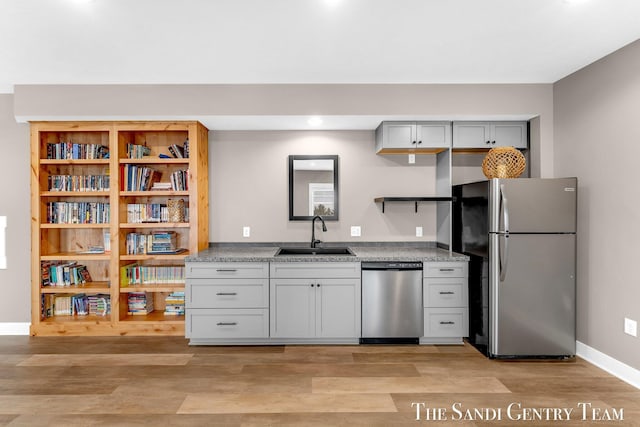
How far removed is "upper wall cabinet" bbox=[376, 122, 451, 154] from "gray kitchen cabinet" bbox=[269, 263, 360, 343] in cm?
131

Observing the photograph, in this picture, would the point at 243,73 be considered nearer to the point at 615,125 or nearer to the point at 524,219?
the point at 524,219

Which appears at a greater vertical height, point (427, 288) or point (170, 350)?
point (427, 288)

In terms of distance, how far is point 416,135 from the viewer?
368 cm

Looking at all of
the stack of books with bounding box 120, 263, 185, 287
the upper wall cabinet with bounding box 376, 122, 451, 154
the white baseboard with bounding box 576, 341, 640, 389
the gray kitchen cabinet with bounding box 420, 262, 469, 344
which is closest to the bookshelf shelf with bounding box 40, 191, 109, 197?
the stack of books with bounding box 120, 263, 185, 287

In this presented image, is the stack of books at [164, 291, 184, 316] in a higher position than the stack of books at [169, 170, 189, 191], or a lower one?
lower

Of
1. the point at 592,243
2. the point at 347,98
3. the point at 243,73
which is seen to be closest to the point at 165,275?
the point at 243,73

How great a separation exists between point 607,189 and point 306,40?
2641 millimetres

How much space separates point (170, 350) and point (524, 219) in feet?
11.0

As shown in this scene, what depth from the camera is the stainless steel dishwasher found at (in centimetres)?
344

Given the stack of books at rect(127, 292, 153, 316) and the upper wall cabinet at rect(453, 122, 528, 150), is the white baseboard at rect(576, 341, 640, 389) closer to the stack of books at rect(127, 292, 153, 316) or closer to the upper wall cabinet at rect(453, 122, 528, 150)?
the upper wall cabinet at rect(453, 122, 528, 150)

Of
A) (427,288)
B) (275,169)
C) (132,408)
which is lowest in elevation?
(132,408)

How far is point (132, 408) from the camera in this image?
94.7 inches

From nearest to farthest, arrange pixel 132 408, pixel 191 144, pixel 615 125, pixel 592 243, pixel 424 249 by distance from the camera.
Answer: pixel 132 408 < pixel 615 125 < pixel 592 243 < pixel 191 144 < pixel 424 249

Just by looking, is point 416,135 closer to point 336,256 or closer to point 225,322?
point 336,256
